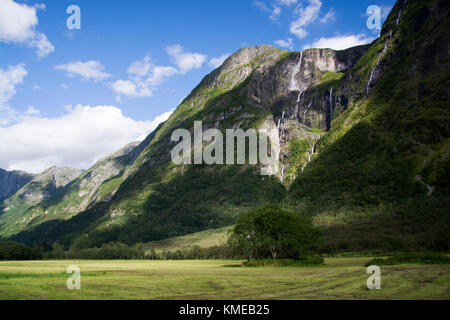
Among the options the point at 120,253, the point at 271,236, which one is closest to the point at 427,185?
the point at 271,236

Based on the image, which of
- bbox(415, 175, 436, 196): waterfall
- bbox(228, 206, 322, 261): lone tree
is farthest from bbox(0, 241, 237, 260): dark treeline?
bbox(415, 175, 436, 196): waterfall

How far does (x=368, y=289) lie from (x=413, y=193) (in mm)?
172638

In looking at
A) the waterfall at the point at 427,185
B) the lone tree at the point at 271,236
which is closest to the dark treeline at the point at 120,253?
the lone tree at the point at 271,236

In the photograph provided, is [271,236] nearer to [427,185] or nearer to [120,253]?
[120,253]

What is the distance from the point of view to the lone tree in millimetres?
82625

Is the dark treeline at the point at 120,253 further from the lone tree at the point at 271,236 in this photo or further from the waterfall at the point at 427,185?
the waterfall at the point at 427,185

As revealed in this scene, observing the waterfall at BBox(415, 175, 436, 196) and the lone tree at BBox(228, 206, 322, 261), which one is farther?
the waterfall at BBox(415, 175, 436, 196)

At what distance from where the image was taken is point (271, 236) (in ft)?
281

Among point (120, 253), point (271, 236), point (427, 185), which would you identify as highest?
point (427, 185)

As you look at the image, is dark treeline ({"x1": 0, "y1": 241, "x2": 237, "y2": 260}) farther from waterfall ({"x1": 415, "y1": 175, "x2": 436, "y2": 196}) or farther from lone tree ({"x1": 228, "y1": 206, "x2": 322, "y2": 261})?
waterfall ({"x1": 415, "y1": 175, "x2": 436, "y2": 196})
